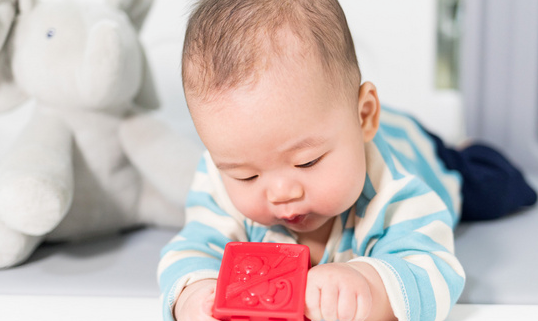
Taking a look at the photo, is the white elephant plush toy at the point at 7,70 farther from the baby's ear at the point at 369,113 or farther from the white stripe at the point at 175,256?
the baby's ear at the point at 369,113

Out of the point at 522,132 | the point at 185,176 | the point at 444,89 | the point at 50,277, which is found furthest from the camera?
the point at 444,89

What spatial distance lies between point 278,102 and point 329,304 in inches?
7.3

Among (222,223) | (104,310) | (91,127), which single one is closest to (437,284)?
(222,223)

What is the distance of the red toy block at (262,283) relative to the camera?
20.5 inches

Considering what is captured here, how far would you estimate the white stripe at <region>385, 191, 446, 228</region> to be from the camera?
68cm

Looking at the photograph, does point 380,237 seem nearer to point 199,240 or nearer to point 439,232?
point 439,232

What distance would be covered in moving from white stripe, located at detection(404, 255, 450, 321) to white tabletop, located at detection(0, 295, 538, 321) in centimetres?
4

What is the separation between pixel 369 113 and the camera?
0.67 m

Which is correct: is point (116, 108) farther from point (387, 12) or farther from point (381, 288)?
point (387, 12)

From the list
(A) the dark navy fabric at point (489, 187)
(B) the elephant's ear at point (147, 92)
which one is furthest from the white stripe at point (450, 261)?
(B) the elephant's ear at point (147, 92)

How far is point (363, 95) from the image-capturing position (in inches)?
25.8

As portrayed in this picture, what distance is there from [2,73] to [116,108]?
0.18 meters

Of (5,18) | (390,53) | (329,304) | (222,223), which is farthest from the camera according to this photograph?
(390,53)

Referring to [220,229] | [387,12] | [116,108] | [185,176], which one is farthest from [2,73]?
[387,12]
